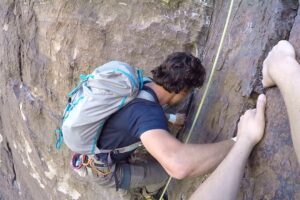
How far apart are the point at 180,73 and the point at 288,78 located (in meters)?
1.25

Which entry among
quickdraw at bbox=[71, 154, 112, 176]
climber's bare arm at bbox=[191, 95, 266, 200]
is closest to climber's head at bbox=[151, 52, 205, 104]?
climber's bare arm at bbox=[191, 95, 266, 200]

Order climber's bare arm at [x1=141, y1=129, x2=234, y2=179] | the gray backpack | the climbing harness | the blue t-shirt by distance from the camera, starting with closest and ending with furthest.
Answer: climber's bare arm at [x1=141, y1=129, x2=234, y2=179] → the blue t-shirt → the gray backpack → the climbing harness

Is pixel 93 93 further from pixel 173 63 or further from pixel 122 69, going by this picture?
pixel 173 63

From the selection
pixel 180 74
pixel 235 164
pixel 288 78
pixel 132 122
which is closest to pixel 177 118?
pixel 180 74

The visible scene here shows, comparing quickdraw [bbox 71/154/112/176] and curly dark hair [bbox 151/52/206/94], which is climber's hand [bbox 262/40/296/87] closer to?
curly dark hair [bbox 151/52/206/94]

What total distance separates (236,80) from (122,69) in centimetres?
92

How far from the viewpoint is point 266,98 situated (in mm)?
2645

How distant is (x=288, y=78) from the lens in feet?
7.27

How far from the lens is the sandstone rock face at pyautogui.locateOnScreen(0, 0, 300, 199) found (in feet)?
8.79

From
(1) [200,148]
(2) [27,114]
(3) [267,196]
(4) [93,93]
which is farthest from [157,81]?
(2) [27,114]

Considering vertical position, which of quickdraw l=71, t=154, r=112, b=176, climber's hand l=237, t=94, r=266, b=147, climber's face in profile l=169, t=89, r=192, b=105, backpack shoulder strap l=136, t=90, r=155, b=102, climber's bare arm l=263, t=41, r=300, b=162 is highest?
climber's bare arm l=263, t=41, r=300, b=162

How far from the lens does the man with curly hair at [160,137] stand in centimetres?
280

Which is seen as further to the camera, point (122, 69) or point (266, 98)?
point (122, 69)

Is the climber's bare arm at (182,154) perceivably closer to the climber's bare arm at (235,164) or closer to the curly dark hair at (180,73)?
the climber's bare arm at (235,164)
